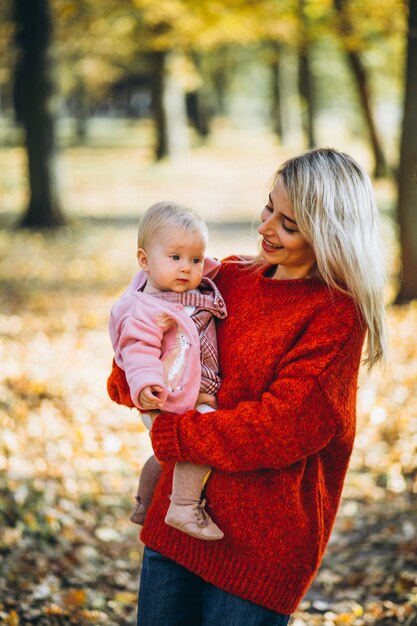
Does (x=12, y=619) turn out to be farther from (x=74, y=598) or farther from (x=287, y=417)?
(x=287, y=417)

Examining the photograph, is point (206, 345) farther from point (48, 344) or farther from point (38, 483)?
point (48, 344)

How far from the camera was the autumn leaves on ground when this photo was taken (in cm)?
432

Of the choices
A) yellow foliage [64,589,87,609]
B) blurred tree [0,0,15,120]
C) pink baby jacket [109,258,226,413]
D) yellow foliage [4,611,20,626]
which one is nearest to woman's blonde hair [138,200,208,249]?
pink baby jacket [109,258,226,413]

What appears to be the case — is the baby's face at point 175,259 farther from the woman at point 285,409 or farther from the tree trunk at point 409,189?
the tree trunk at point 409,189

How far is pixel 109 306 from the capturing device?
995 cm

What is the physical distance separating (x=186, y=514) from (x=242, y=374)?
497mm

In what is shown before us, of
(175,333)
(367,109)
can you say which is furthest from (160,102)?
(175,333)

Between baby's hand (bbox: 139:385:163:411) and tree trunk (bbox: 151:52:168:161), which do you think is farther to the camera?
tree trunk (bbox: 151:52:168:161)

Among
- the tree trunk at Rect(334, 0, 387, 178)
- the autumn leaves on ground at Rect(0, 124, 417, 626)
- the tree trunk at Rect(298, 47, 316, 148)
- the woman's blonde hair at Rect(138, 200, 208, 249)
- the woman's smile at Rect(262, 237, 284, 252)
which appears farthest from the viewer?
the tree trunk at Rect(298, 47, 316, 148)

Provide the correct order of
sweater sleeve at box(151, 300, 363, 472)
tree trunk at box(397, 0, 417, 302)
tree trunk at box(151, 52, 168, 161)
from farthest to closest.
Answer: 1. tree trunk at box(151, 52, 168, 161)
2. tree trunk at box(397, 0, 417, 302)
3. sweater sleeve at box(151, 300, 363, 472)

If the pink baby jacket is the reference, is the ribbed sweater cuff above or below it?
below

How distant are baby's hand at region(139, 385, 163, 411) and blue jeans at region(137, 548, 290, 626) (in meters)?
0.59

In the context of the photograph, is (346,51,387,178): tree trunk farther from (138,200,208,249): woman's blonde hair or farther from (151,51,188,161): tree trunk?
(138,200,208,249): woman's blonde hair

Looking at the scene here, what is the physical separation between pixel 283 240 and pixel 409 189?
7103 mm
